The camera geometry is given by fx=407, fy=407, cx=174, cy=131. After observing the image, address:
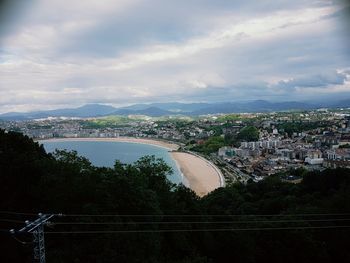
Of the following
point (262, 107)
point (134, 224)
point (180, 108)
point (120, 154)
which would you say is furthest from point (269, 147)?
point (180, 108)

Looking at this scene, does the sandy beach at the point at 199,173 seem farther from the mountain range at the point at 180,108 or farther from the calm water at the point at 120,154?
the mountain range at the point at 180,108

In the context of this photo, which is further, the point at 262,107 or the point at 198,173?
the point at 262,107

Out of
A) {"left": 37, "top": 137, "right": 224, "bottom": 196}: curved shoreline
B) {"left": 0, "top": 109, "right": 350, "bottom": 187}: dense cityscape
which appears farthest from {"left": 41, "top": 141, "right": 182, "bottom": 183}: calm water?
{"left": 0, "top": 109, "right": 350, "bottom": 187}: dense cityscape

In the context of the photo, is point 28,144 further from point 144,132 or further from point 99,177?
point 144,132

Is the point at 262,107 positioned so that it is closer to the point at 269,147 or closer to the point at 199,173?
the point at 269,147

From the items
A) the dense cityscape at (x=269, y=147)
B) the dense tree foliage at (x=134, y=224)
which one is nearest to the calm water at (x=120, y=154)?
the dense cityscape at (x=269, y=147)

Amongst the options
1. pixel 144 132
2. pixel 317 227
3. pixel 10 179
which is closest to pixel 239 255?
pixel 317 227
